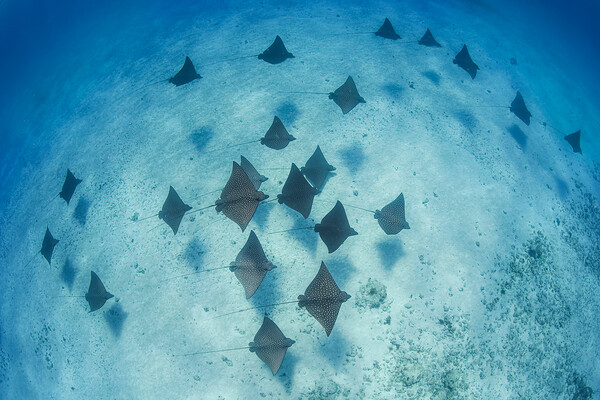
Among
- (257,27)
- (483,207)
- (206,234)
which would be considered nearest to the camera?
(206,234)

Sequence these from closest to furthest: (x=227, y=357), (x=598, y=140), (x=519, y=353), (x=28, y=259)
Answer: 1. (x=227, y=357)
2. (x=519, y=353)
3. (x=28, y=259)
4. (x=598, y=140)

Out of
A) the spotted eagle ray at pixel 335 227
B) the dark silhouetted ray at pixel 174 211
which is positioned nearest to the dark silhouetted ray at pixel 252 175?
the dark silhouetted ray at pixel 174 211

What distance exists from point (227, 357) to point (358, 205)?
13.2ft

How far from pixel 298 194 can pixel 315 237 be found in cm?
112

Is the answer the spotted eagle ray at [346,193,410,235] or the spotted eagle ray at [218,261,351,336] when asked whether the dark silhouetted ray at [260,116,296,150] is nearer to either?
the spotted eagle ray at [346,193,410,235]

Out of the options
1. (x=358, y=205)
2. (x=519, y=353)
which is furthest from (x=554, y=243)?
(x=358, y=205)

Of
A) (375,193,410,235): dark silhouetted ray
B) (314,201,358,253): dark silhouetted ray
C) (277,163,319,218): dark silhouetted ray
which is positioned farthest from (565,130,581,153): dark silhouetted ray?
(277,163,319,218): dark silhouetted ray

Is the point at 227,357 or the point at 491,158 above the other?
the point at 491,158

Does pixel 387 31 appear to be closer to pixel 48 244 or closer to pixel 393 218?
pixel 393 218

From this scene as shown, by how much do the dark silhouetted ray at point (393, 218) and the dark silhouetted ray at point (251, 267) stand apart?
2305mm

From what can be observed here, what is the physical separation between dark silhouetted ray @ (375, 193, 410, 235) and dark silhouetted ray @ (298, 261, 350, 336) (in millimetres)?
1628

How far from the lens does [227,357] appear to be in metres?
5.18

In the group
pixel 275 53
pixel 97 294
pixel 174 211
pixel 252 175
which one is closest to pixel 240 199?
pixel 252 175

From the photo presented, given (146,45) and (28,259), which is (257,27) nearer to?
(146,45)
